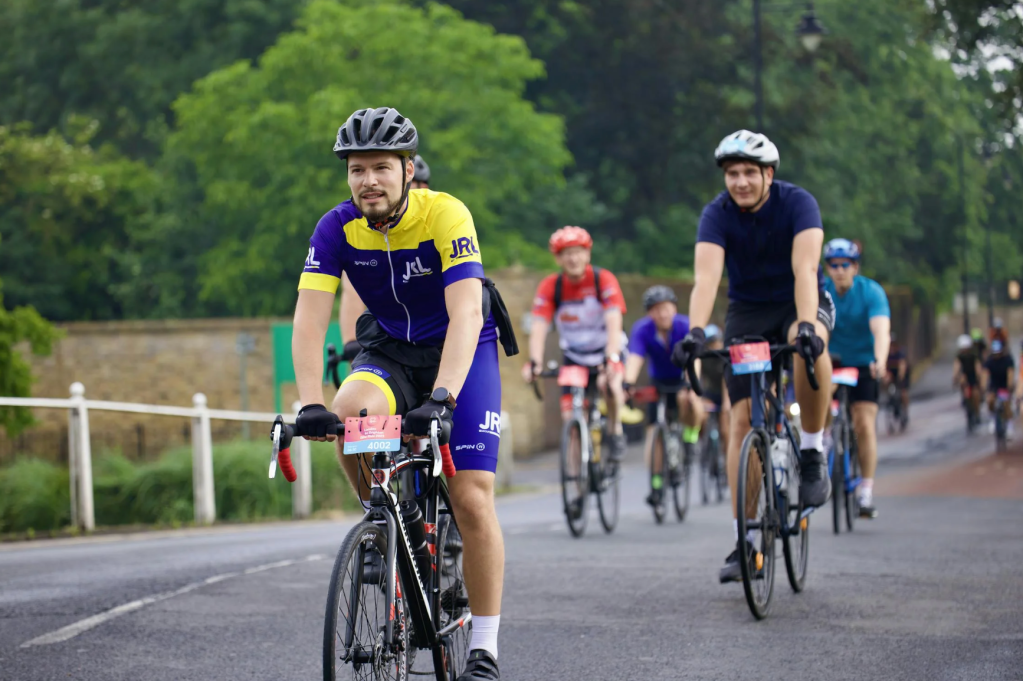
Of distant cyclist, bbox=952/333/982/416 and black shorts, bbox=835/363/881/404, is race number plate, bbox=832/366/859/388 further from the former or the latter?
distant cyclist, bbox=952/333/982/416

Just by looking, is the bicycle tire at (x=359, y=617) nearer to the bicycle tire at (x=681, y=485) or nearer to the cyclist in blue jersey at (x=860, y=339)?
the cyclist in blue jersey at (x=860, y=339)

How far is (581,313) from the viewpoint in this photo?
11312mm

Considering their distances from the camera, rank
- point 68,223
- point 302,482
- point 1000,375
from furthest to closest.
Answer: point 68,223 → point 1000,375 → point 302,482

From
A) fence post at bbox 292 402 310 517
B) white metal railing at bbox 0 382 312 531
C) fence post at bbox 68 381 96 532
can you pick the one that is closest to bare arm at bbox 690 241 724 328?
white metal railing at bbox 0 382 312 531

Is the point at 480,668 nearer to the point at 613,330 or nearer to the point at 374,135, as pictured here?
the point at 374,135

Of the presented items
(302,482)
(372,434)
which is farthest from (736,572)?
(302,482)

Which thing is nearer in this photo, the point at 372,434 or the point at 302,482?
the point at 372,434

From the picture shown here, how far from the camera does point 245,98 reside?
36.0 metres

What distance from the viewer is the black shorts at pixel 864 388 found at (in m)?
11.0

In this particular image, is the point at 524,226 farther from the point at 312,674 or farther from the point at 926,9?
the point at 312,674

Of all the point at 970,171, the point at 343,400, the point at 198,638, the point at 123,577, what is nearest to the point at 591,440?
the point at 123,577

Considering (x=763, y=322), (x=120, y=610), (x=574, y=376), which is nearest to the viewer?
Answer: (x=120, y=610)

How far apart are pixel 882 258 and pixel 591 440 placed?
39.8 meters

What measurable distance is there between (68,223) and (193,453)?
2546 centimetres
